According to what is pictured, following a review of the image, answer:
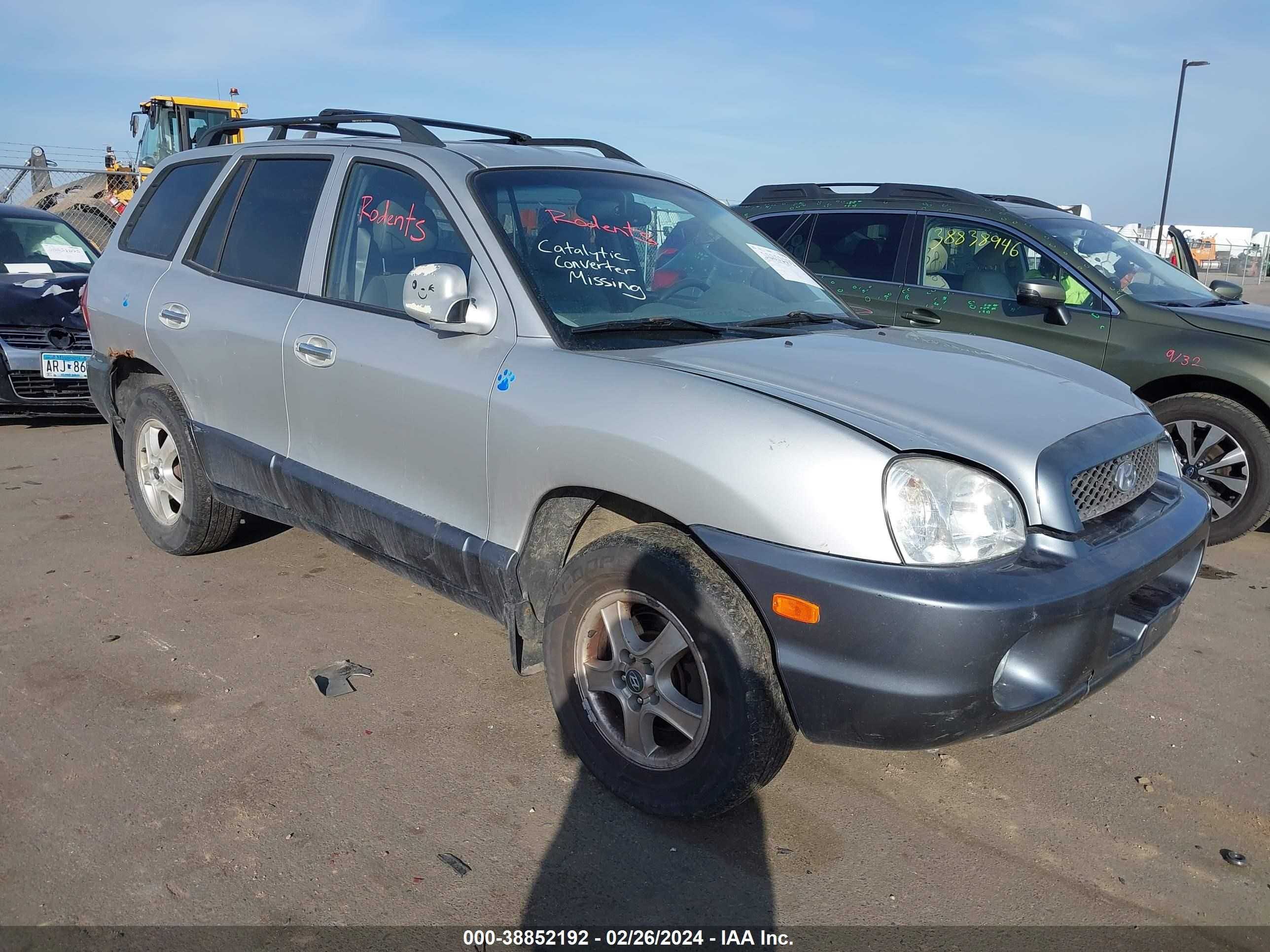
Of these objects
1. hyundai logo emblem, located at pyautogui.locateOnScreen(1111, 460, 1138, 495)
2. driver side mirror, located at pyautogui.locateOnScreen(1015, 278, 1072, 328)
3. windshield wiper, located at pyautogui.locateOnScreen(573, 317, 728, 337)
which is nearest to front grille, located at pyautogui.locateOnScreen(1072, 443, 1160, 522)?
hyundai logo emblem, located at pyautogui.locateOnScreen(1111, 460, 1138, 495)

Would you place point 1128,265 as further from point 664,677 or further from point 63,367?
point 63,367

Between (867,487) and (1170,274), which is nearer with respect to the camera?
(867,487)

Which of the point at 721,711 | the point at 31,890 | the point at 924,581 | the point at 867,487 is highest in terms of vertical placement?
the point at 867,487

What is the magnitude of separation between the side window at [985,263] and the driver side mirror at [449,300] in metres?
3.77

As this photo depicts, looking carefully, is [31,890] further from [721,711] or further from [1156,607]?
[1156,607]

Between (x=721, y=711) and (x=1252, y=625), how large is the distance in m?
3.07

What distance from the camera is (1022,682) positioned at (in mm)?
2330

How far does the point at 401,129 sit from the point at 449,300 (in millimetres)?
1144

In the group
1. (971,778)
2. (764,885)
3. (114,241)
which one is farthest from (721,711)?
(114,241)

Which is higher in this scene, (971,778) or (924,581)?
(924,581)

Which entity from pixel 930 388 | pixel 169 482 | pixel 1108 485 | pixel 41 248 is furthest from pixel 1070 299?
pixel 41 248

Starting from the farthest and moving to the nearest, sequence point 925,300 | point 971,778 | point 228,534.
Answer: point 925,300 < point 228,534 < point 971,778

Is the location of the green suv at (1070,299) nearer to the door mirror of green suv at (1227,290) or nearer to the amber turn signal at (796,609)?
the door mirror of green suv at (1227,290)

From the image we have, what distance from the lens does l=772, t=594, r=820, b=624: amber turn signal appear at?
2299 mm
